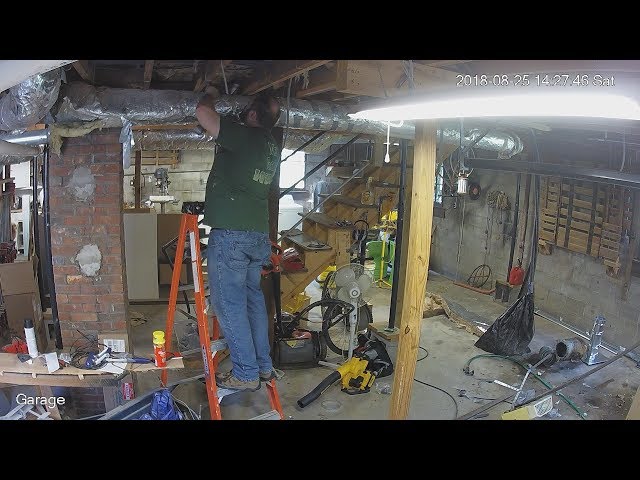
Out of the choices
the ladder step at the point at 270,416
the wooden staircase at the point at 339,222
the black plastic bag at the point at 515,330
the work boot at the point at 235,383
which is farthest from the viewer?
the black plastic bag at the point at 515,330

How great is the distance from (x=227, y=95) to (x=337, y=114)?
86 centimetres

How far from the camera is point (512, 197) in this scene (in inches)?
281

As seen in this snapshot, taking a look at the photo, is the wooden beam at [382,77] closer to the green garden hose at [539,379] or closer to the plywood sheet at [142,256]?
the green garden hose at [539,379]

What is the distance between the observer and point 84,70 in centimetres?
274

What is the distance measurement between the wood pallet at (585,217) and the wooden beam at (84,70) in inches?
211

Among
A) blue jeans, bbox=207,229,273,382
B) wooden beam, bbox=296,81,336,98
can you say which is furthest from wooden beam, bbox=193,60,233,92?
blue jeans, bbox=207,229,273,382

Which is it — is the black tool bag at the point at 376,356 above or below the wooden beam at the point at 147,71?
below

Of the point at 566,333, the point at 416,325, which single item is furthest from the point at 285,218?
the point at 416,325

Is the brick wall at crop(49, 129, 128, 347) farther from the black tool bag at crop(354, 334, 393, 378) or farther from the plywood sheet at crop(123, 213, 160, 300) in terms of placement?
the plywood sheet at crop(123, 213, 160, 300)

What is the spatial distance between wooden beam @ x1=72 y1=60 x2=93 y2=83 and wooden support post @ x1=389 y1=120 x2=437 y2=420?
1.80 m

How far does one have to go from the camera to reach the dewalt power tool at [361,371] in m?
3.98

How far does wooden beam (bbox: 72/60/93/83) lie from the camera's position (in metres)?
2.57

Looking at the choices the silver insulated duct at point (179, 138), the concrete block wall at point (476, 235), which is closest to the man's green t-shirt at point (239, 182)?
the silver insulated duct at point (179, 138)

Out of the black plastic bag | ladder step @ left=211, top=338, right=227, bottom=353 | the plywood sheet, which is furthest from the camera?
the plywood sheet
